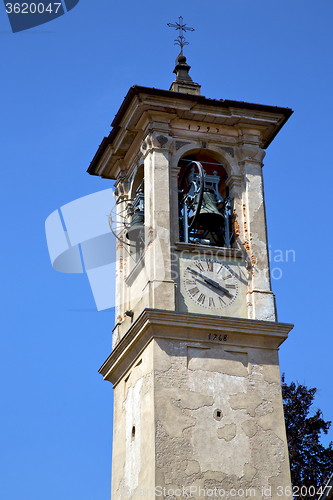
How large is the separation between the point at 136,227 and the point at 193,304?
2481 mm

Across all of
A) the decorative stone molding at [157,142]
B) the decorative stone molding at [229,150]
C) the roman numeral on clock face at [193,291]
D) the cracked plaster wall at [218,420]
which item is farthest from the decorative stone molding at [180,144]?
the cracked plaster wall at [218,420]

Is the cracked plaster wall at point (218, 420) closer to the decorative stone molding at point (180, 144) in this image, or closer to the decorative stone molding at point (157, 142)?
the decorative stone molding at point (157, 142)

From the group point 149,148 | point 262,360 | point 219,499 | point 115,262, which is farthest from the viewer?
point 115,262

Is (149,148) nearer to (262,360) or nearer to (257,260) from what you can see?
(257,260)

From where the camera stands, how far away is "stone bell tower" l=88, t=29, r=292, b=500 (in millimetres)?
18062

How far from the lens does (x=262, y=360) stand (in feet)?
63.0

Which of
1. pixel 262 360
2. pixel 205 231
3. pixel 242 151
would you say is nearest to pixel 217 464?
pixel 262 360

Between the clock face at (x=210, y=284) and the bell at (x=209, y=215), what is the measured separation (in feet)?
3.58

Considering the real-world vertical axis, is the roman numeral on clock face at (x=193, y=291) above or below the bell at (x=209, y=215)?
below

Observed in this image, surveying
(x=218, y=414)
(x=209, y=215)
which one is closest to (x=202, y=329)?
(x=218, y=414)

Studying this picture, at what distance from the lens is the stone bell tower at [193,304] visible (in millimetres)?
18062

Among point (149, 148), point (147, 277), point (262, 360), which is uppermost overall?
point (149, 148)

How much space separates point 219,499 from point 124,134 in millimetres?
8478

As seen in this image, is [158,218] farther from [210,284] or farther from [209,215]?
[210,284]
